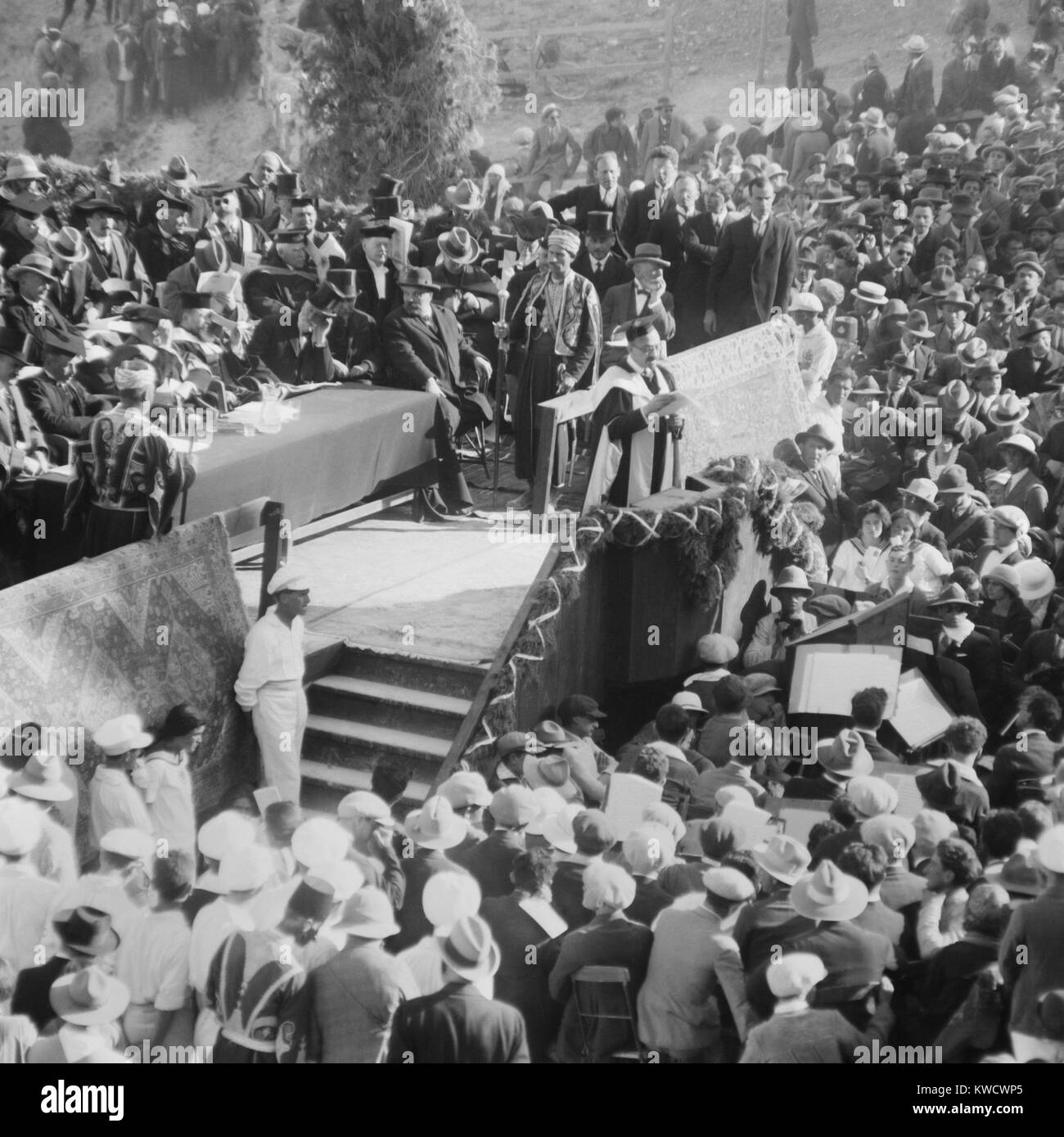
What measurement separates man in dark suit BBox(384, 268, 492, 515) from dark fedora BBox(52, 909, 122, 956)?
19.6ft

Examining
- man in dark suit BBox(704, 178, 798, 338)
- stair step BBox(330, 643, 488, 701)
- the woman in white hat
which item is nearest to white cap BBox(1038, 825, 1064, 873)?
stair step BBox(330, 643, 488, 701)

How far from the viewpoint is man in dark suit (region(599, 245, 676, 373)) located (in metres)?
11.9

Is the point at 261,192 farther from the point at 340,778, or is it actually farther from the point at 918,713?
the point at 918,713

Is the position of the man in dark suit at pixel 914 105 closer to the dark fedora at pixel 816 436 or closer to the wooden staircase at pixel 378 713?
the dark fedora at pixel 816 436

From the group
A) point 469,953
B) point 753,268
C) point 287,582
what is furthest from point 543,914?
point 753,268

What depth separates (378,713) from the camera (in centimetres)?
947

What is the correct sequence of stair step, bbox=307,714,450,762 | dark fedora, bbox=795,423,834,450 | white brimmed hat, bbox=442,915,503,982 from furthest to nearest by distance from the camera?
dark fedora, bbox=795,423,834,450 < stair step, bbox=307,714,450,762 < white brimmed hat, bbox=442,915,503,982

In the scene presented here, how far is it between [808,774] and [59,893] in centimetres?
385

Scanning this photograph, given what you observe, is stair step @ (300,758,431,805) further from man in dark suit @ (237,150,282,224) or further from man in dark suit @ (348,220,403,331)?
man in dark suit @ (237,150,282,224)

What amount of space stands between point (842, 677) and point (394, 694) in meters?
2.53

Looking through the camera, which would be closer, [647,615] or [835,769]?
[835,769]

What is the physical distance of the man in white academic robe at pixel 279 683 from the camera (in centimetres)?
881

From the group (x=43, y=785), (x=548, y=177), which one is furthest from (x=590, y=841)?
(x=548, y=177)
